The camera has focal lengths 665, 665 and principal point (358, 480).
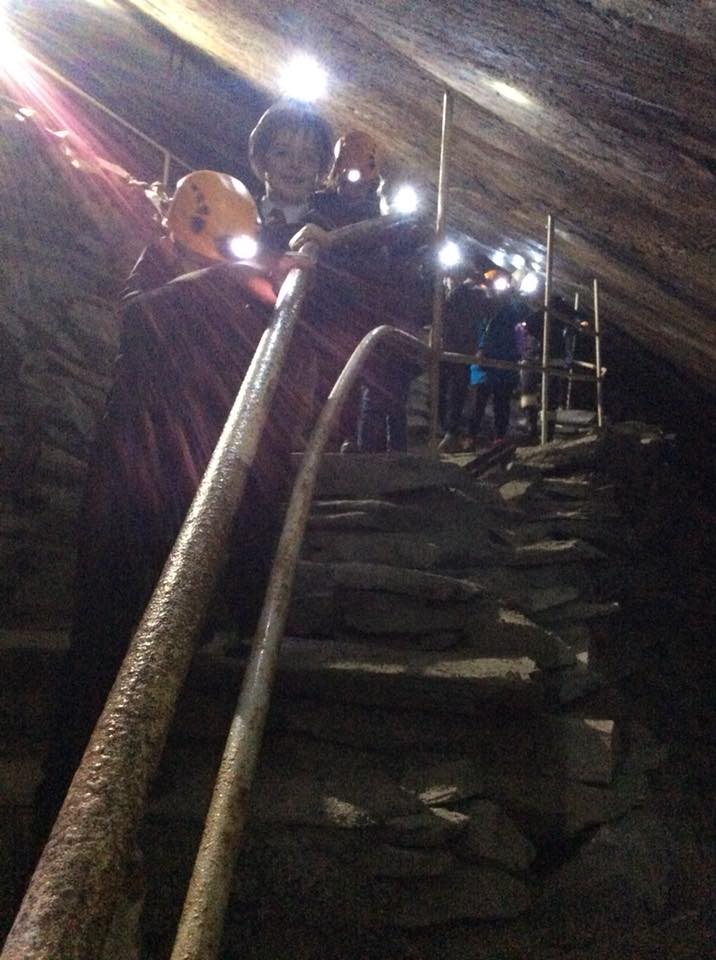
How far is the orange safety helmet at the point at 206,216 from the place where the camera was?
10.5 ft

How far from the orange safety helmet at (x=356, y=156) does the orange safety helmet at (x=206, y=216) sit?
2.00 meters

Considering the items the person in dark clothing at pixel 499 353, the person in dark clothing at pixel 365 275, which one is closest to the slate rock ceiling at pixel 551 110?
the person in dark clothing at pixel 499 353

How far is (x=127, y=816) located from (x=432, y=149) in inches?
266

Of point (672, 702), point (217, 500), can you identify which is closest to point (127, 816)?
point (217, 500)

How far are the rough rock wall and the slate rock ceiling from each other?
5.64 feet

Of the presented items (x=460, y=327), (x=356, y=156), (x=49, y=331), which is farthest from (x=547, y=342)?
(x=49, y=331)

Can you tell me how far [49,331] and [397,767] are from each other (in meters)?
5.33

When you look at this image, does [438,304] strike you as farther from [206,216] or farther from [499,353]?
[499,353]

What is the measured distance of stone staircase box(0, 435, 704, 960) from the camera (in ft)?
8.19

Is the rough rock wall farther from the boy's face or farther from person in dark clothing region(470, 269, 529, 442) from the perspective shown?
person in dark clothing region(470, 269, 529, 442)

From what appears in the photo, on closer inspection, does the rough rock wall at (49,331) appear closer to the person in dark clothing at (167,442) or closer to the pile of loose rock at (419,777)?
the person in dark clothing at (167,442)

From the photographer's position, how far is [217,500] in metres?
1.57

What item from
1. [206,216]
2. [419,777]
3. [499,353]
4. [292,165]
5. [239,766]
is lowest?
[419,777]

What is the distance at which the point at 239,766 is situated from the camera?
1.53m
